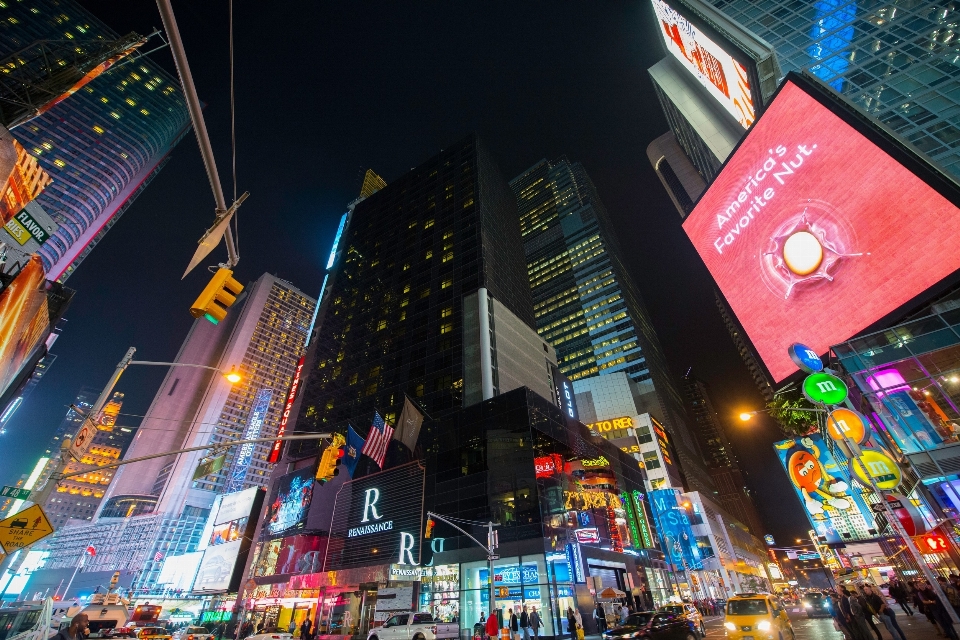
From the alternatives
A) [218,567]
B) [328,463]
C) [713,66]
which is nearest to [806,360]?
[328,463]

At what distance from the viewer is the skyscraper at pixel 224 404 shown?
391ft

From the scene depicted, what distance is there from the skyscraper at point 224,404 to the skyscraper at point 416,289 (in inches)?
1721

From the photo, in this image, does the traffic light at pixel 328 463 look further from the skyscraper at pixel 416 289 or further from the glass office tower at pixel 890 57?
the glass office tower at pixel 890 57

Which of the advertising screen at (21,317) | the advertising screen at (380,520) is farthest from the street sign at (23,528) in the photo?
the advertising screen at (380,520)

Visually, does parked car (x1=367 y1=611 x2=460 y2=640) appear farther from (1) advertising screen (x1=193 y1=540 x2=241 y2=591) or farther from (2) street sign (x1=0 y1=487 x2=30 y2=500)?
(1) advertising screen (x1=193 y1=540 x2=241 y2=591)

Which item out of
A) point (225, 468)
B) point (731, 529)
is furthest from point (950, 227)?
point (225, 468)

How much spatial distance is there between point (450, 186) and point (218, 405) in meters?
108

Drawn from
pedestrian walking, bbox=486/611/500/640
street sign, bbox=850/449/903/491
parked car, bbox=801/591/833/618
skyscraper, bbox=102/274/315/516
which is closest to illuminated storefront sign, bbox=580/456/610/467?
parked car, bbox=801/591/833/618

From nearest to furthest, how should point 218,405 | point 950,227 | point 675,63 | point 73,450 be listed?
point 73,450
point 950,227
point 675,63
point 218,405

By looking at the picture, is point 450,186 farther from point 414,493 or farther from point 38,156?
point 38,156

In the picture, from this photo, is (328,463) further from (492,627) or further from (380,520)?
(380,520)

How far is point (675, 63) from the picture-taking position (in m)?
66.7

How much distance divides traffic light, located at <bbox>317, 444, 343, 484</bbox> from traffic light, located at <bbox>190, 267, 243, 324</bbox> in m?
7.29

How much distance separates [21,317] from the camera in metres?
16.2
